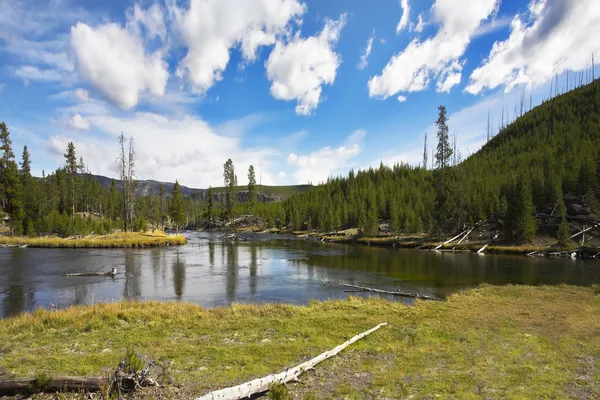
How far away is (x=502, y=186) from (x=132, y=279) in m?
90.4

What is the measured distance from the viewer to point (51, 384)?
920 centimetres

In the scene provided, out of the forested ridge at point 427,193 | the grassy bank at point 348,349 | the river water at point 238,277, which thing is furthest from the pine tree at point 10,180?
the grassy bank at point 348,349

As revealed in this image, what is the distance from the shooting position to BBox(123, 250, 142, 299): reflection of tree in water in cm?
2907

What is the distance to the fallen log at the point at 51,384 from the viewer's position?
9.10 meters

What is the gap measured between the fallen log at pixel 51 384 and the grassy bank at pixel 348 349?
1576 millimetres

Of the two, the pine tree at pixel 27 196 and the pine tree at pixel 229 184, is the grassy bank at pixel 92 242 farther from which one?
the pine tree at pixel 229 184

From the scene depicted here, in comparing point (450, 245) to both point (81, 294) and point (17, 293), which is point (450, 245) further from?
point (17, 293)

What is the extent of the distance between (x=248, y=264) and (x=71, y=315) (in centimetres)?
3209

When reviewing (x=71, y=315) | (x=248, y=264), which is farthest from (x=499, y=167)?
(x=71, y=315)

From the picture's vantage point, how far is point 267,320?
18578 mm

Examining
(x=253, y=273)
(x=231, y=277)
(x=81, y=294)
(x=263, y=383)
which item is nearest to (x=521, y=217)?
(x=253, y=273)

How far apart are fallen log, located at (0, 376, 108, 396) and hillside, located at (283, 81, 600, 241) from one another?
77028 mm

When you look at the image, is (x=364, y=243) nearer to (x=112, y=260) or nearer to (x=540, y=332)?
(x=112, y=260)

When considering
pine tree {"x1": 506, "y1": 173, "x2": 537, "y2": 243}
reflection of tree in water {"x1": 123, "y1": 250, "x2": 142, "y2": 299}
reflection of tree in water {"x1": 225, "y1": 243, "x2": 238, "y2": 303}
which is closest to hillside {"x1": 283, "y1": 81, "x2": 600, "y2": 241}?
pine tree {"x1": 506, "y1": 173, "x2": 537, "y2": 243}
